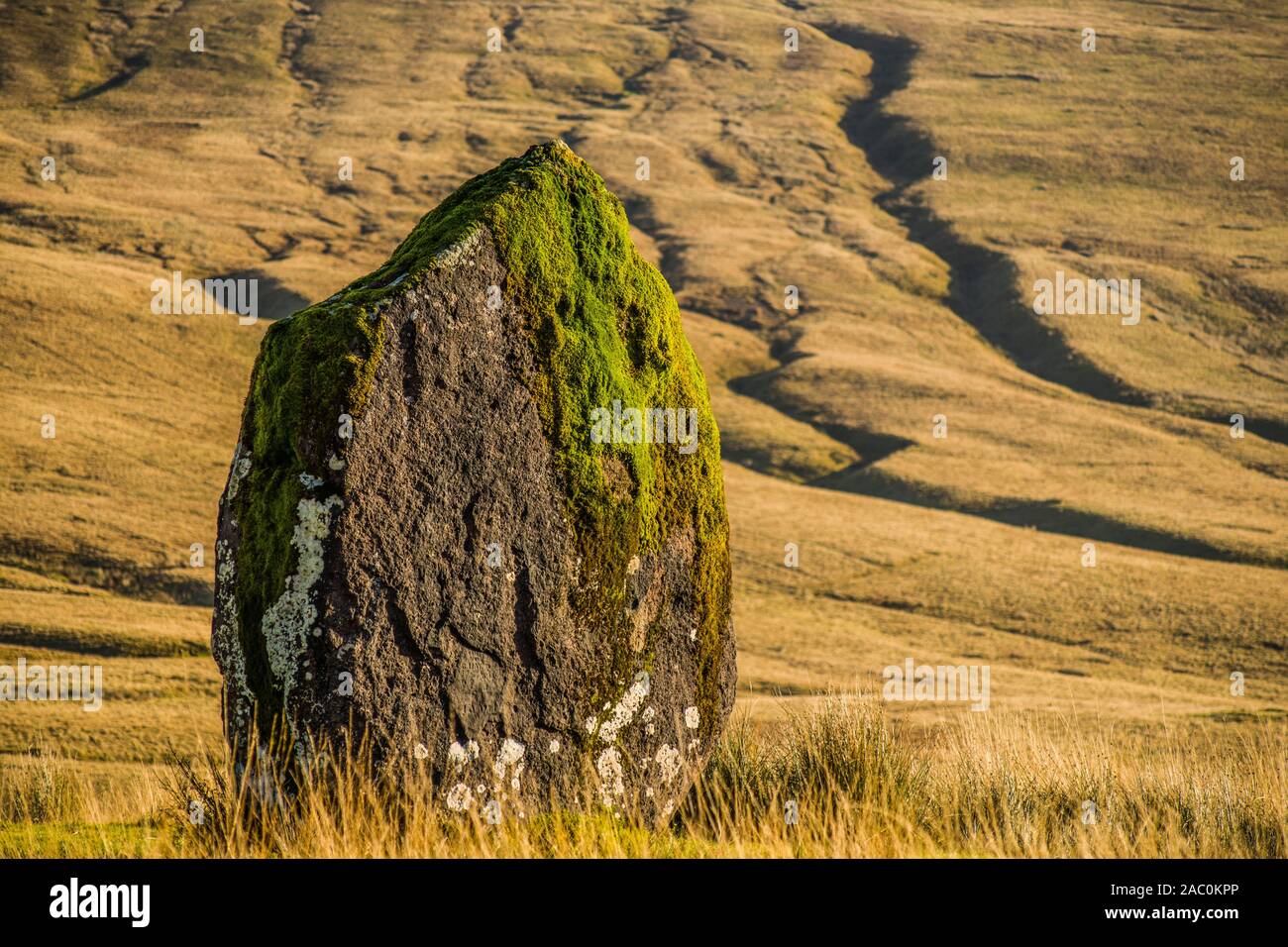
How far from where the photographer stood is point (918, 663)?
2977cm

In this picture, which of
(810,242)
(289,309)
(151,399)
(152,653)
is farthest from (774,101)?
(152,653)

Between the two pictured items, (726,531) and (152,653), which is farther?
(152,653)

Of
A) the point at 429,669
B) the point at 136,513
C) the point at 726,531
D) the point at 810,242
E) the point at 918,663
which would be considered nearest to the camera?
the point at 429,669

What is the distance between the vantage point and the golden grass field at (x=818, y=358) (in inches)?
328

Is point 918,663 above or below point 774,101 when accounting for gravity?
below

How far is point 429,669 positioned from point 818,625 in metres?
27.7

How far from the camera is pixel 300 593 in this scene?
261 inches

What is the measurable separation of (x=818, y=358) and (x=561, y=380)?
226 feet
